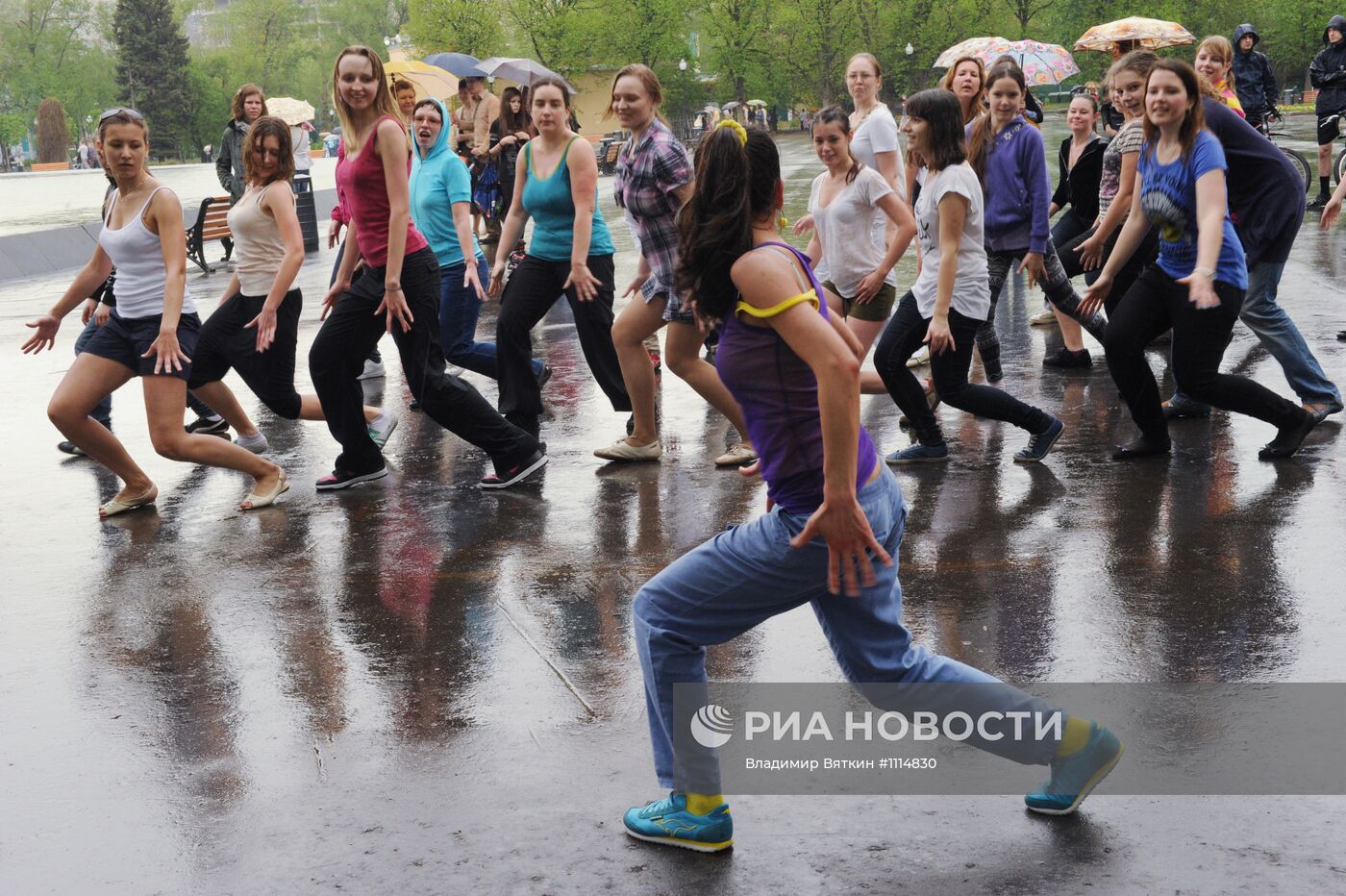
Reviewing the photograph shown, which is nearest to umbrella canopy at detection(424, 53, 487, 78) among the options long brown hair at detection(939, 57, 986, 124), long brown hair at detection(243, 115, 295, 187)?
long brown hair at detection(939, 57, 986, 124)

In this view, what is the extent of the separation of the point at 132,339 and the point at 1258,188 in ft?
17.2

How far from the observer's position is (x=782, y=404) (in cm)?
331

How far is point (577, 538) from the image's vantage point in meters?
6.08

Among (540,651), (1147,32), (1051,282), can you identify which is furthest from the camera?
(1147,32)

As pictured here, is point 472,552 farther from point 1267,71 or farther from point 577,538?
point 1267,71

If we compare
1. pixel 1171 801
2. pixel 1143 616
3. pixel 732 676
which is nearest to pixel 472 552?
pixel 732 676

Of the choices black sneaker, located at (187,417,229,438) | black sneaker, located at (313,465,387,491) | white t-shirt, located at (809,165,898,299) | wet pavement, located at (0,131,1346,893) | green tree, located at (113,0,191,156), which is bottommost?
wet pavement, located at (0,131,1346,893)

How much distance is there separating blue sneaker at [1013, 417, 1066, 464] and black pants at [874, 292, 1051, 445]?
0.03 meters

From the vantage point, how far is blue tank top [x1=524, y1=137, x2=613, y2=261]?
7.18 metres

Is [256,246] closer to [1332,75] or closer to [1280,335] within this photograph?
[1280,335]

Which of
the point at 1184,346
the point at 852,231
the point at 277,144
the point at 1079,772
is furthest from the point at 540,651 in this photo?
the point at 1184,346

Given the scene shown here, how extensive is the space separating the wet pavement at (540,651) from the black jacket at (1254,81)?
9674 mm

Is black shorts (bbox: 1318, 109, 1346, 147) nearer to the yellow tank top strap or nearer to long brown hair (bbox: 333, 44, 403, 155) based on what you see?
long brown hair (bbox: 333, 44, 403, 155)

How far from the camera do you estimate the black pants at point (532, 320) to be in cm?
732
